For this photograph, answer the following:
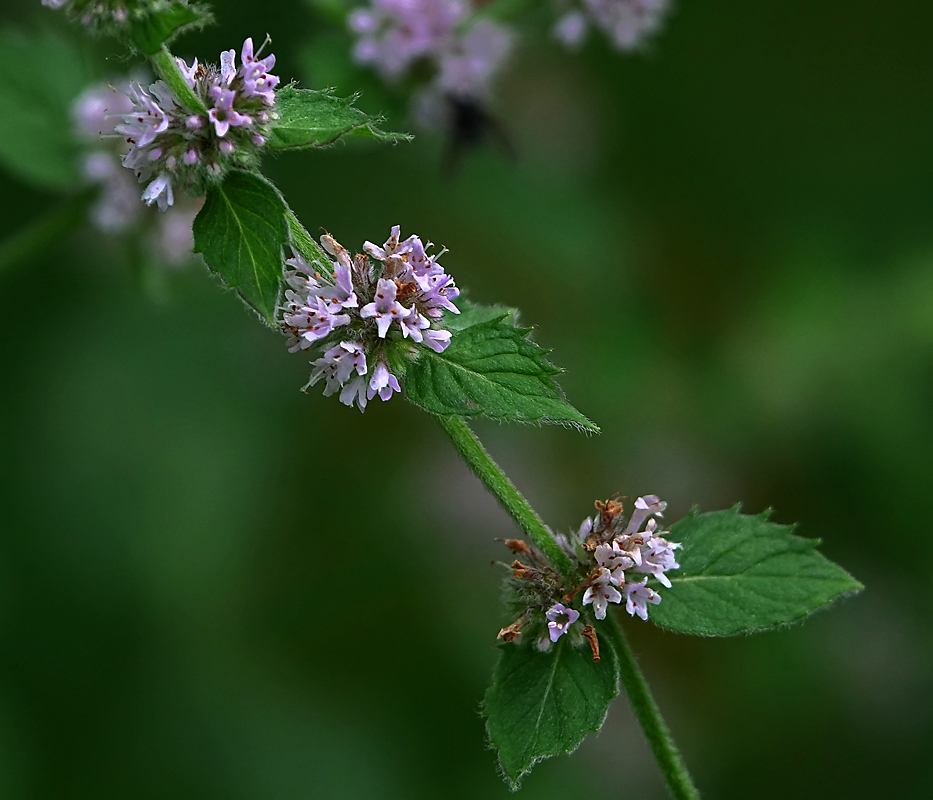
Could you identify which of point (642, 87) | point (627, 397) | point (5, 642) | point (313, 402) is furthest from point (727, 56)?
point (5, 642)

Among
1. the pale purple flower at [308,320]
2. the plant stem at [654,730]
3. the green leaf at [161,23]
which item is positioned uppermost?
the green leaf at [161,23]

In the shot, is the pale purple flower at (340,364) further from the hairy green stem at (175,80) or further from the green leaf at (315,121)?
the hairy green stem at (175,80)

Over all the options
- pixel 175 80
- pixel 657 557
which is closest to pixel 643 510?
pixel 657 557

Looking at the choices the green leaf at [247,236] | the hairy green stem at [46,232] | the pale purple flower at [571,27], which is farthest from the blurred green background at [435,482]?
the green leaf at [247,236]

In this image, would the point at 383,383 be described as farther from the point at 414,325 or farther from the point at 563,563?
the point at 563,563

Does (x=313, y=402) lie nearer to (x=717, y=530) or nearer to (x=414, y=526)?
(x=414, y=526)

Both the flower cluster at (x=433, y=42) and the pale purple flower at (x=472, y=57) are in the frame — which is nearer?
the flower cluster at (x=433, y=42)

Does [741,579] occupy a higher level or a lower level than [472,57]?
lower

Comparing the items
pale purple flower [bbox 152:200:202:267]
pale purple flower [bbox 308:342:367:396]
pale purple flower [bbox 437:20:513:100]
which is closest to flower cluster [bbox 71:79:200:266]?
pale purple flower [bbox 152:200:202:267]
